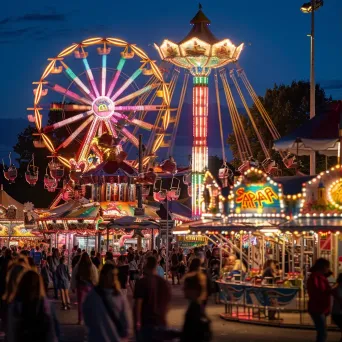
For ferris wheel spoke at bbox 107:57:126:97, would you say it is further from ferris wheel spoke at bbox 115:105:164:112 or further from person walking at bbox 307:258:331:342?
person walking at bbox 307:258:331:342

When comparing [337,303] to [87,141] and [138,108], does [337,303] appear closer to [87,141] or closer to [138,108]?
[138,108]

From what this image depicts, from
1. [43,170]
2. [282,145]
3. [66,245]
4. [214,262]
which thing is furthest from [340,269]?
[43,170]

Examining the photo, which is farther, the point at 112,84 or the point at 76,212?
the point at 112,84

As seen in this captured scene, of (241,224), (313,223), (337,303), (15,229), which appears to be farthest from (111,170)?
(337,303)

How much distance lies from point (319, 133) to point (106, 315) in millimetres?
18508

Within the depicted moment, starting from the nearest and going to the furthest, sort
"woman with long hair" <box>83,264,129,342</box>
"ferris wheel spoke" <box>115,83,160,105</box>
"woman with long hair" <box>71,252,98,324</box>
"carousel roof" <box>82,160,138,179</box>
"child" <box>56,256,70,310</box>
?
"woman with long hair" <box>83,264,129,342</box>, "woman with long hair" <box>71,252,98,324</box>, "child" <box>56,256,70,310</box>, "carousel roof" <box>82,160,138,179</box>, "ferris wheel spoke" <box>115,83,160,105</box>

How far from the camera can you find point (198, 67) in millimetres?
52625

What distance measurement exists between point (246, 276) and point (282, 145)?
529cm

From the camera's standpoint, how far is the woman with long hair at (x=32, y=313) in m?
9.49

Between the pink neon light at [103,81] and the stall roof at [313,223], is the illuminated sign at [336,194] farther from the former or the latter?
the pink neon light at [103,81]

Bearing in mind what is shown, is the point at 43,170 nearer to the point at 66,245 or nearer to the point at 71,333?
the point at 66,245

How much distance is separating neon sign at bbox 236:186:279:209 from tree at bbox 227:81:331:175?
39219 millimetres

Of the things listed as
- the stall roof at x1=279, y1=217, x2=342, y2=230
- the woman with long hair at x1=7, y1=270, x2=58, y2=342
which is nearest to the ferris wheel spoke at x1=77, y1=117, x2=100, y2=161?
the stall roof at x1=279, y1=217, x2=342, y2=230

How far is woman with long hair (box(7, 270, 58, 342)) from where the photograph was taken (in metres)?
9.49
